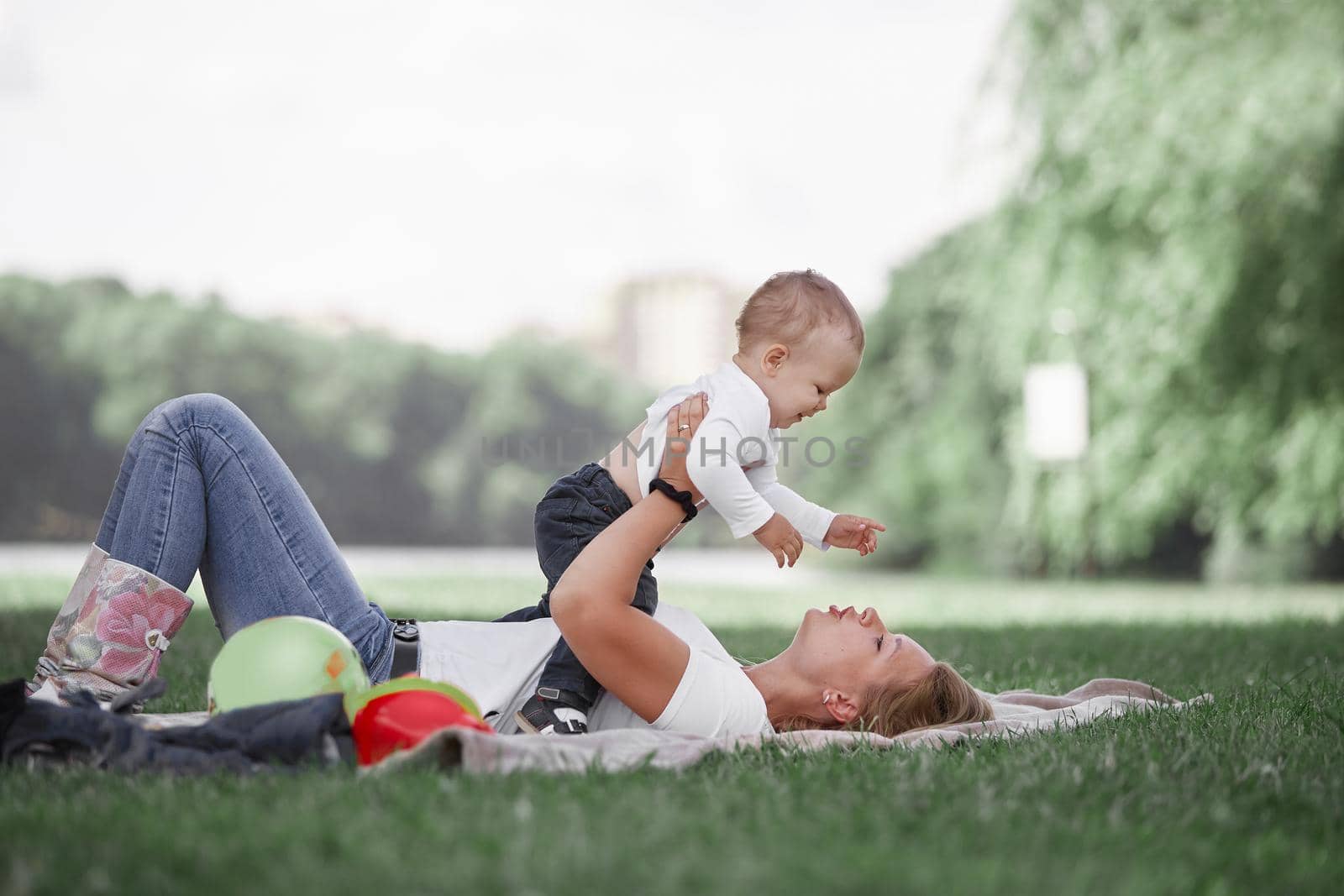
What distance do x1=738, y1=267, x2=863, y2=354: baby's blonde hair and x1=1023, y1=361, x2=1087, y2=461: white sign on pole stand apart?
357 inches

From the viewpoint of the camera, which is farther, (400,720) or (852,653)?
(852,653)

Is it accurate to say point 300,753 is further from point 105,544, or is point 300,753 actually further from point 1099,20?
point 1099,20

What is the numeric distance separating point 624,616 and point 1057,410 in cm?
1015

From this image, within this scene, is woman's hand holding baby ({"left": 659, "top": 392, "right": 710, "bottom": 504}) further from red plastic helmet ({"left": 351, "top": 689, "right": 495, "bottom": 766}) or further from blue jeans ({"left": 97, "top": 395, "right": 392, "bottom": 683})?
blue jeans ({"left": 97, "top": 395, "right": 392, "bottom": 683})

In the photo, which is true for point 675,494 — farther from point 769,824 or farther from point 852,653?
point 769,824

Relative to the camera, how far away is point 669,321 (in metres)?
84.6

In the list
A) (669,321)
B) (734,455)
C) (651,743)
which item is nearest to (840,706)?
(651,743)

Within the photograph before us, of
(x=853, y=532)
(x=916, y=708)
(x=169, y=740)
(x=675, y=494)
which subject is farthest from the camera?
(x=853, y=532)

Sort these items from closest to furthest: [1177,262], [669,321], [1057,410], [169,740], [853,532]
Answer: [169,740] → [853,532] → [1177,262] → [1057,410] → [669,321]

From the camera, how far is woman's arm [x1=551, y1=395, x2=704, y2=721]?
8.31 feet

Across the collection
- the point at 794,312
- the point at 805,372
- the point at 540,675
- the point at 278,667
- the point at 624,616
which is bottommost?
the point at 540,675

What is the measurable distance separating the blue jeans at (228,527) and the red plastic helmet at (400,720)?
49 centimetres

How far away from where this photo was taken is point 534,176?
87.1 metres

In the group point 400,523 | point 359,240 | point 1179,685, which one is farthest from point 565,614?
point 359,240
